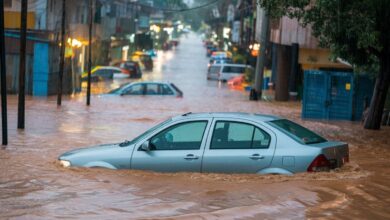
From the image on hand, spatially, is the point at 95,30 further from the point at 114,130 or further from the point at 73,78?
the point at 114,130

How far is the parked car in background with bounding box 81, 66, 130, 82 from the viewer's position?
45.5 m

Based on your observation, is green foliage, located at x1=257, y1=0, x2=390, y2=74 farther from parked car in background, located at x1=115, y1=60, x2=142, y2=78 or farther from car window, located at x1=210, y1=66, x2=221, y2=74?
car window, located at x1=210, y1=66, x2=221, y2=74

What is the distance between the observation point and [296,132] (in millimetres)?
10836

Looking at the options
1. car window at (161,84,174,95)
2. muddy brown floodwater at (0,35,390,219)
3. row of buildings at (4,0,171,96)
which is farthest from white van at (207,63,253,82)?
muddy brown floodwater at (0,35,390,219)

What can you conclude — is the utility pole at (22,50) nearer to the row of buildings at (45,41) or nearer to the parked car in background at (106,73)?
the row of buildings at (45,41)

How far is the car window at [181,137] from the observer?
10695mm

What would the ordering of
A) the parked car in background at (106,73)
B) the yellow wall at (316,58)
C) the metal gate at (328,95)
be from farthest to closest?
the parked car in background at (106,73)
the yellow wall at (316,58)
the metal gate at (328,95)

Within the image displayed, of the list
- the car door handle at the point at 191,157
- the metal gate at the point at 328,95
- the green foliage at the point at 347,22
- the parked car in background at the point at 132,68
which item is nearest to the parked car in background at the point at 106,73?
the parked car in background at the point at 132,68

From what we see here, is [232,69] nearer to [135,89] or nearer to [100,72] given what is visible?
[100,72]

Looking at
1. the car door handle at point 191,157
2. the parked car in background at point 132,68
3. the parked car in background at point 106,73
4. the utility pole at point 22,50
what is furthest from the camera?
the parked car in background at point 132,68

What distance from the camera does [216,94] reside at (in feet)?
133

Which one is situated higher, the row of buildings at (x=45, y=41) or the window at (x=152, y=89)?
the row of buildings at (x=45, y=41)

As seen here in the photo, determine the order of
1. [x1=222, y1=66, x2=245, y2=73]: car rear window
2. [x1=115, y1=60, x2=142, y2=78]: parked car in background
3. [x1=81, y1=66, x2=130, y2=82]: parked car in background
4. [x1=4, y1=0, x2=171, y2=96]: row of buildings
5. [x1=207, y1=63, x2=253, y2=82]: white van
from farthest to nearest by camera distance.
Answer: [x1=222, y1=66, x2=245, y2=73]: car rear window
[x1=207, y1=63, x2=253, y2=82]: white van
[x1=115, y1=60, x2=142, y2=78]: parked car in background
[x1=81, y1=66, x2=130, y2=82]: parked car in background
[x1=4, y1=0, x2=171, y2=96]: row of buildings

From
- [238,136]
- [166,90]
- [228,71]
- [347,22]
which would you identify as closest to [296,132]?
[238,136]
